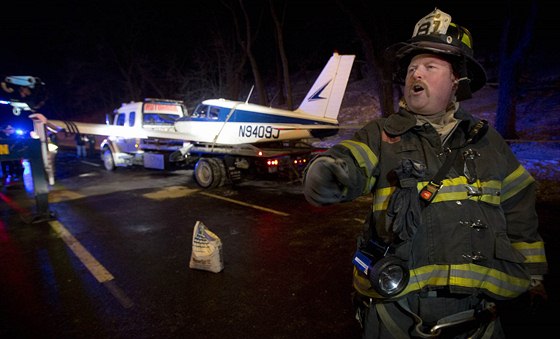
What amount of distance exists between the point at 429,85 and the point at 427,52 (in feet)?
0.69

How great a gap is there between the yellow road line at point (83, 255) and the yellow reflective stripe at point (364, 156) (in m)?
3.56

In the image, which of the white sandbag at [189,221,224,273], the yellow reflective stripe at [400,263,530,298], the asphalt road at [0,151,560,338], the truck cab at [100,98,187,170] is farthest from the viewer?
the truck cab at [100,98,187,170]

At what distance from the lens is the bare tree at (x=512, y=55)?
10.3 m

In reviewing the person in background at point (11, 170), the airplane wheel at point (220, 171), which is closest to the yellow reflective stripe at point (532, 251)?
the airplane wheel at point (220, 171)

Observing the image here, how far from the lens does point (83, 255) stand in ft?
14.8

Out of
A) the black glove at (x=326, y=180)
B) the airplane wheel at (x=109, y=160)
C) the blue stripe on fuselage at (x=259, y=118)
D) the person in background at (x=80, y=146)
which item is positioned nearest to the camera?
the black glove at (x=326, y=180)

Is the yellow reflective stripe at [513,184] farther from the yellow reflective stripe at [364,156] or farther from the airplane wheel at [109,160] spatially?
the airplane wheel at [109,160]

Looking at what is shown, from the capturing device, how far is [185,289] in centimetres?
354

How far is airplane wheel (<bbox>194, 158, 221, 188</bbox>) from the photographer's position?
8.87m

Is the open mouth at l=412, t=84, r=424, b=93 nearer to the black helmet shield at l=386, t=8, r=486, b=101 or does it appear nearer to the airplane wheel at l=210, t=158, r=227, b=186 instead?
the black helmet shield at l=386, t=8, r=486, b=101

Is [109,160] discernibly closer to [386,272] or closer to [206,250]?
[206,250]

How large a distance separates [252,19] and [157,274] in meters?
20.5

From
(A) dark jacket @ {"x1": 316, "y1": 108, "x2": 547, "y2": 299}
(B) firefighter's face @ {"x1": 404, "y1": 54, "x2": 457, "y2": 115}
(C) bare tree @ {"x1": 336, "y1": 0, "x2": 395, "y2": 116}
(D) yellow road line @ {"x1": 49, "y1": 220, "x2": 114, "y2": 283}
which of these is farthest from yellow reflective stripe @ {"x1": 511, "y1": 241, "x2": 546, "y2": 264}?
(C) bare tree @ {"x1": 336, "y1": 0, "x2": 395, "y2": 116}

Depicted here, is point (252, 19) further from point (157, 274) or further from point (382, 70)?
point (157, 274)
